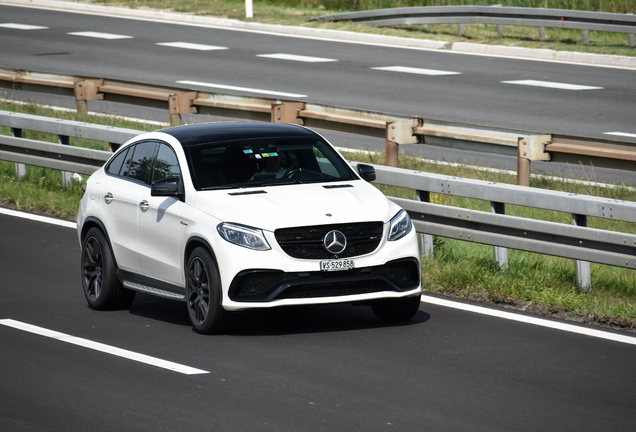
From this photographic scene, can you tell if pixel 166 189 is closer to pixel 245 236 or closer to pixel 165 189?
pixel 165 189

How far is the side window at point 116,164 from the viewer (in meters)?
9.95

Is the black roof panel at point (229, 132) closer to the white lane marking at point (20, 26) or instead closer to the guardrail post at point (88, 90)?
the guardrail post at point (88, 90)

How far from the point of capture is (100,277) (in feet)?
31.5

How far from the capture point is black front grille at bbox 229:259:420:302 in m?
8.07

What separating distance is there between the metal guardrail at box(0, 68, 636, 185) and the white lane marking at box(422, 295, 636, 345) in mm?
2928

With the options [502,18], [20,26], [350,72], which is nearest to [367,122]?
[350,72]

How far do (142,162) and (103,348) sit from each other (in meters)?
2.08

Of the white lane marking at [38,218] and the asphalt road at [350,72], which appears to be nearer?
the white lane marking at [38,218]

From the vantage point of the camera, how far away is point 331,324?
876 centimetres

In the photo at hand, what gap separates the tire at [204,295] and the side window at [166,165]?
35.3 inches

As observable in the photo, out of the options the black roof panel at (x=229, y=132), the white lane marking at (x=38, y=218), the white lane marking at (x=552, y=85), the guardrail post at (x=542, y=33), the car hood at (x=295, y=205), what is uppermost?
the black roof panel at (x=229, y=132)

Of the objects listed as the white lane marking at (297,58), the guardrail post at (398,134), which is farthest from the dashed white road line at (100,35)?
the guardrail post at (398,134)

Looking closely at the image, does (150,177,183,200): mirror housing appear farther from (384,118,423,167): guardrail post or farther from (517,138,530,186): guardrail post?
(384,118,423,167): guardrail post

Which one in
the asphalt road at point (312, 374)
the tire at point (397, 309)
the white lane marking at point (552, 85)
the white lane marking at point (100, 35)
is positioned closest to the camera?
the asphalt road at point (312, 374)
